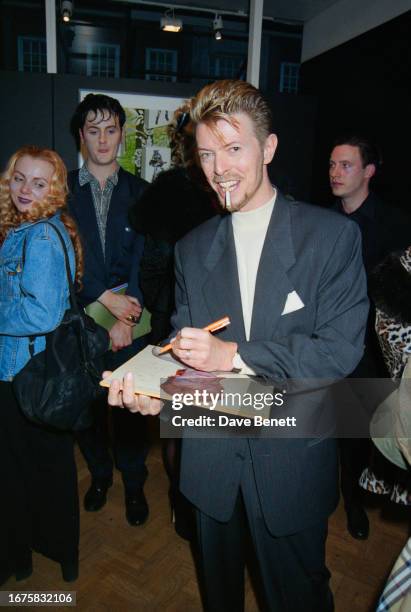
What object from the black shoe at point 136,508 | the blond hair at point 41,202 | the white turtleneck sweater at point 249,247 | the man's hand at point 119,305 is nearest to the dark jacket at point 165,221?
the man's hand at point 119,305

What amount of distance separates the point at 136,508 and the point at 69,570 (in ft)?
1.84

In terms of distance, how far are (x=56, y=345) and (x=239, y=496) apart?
910 mm

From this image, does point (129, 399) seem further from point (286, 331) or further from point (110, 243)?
point (110, 243)

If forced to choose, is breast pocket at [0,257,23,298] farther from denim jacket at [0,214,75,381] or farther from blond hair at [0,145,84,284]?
blond hair at [0,145,84,284]

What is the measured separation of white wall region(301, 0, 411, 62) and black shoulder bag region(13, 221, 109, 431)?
11.4 ft

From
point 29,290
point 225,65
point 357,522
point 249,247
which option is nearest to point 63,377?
point 29,290

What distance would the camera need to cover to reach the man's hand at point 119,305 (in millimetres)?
2568

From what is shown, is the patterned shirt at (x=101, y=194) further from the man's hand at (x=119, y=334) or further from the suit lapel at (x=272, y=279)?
the suit lapel at (x=272, y=279)

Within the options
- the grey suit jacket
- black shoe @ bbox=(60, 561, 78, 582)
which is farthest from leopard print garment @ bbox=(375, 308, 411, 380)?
black shoe @ bbox=(60, 561, 78, 582)

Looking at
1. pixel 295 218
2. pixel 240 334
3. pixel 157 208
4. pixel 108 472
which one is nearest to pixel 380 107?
pixel 157 208

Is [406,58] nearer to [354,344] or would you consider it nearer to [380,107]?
[380,107]

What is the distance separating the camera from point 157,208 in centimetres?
235

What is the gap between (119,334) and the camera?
2.62 meters

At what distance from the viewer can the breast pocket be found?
1826 mm
